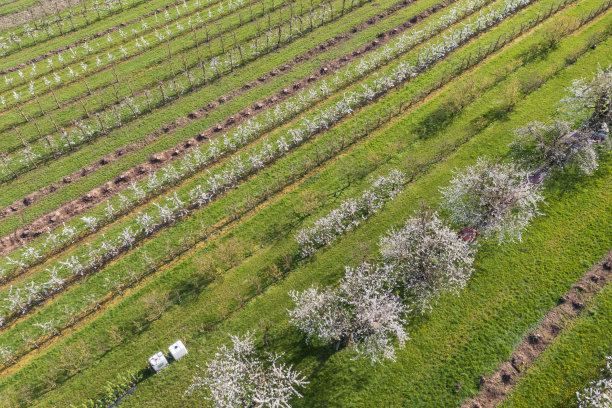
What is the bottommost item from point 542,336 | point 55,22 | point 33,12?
point 542,336

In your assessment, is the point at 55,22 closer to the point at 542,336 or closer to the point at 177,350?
the point at 177,350

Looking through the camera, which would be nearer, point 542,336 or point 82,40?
point 542,336

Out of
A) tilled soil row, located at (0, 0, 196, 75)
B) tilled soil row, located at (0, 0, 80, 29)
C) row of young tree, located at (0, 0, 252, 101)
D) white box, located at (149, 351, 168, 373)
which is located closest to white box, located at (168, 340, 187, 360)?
white box, located at (149, 351, 168, 373)

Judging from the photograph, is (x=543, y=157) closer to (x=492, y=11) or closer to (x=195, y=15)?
(x=492, y=11)

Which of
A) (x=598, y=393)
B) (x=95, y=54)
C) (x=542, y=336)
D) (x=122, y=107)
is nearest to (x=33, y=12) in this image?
(x=95, y=54)

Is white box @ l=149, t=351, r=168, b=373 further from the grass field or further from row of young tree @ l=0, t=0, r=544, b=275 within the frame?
row of young tree @ l=0, t=0, r=544, b=275

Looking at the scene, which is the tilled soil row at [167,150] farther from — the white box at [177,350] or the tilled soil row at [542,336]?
the tilled soil row at [542,336]
